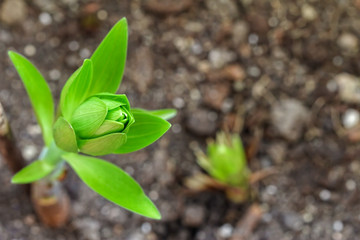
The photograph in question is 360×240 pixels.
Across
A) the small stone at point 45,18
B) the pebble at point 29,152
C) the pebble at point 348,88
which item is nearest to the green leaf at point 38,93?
the pebble at point 29,152

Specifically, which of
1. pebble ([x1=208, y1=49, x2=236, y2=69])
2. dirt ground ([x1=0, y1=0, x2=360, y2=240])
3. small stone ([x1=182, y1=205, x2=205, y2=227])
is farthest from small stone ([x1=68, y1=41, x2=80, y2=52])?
small stone ([x1=182, y1=205, x2=205, y2=227])

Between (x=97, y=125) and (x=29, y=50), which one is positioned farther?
(x=29, y=50)

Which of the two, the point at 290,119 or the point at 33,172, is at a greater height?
the point at 33,172

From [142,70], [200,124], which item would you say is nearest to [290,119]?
[200,124]

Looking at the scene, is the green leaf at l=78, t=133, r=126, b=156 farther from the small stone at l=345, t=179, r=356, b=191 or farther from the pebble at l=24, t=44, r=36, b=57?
the small stone at l=345, t=179, r=356, b=191

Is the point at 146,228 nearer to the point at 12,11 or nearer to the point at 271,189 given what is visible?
the point at 271,189

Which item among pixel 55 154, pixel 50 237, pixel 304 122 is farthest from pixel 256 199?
pixel 55 154

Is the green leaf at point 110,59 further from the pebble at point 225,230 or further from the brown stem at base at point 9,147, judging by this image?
the pebble at point 225,230

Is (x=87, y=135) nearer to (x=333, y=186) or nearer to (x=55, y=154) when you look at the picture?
(x=55, y=154)
